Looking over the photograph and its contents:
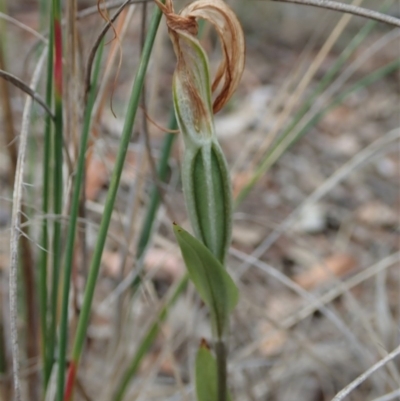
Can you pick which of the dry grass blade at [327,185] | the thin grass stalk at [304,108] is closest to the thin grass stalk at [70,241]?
the thin grass stalk at [304,108]

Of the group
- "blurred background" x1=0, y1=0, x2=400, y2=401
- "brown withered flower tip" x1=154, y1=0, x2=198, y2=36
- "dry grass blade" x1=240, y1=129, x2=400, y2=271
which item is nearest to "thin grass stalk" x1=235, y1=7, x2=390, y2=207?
"blurred background" x1=0, y1=0, x2=400, y2=401

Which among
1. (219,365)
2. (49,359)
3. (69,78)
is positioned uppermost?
(69,78)

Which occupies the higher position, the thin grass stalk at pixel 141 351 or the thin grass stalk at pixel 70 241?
the thin grass stalk at pixel 70 241

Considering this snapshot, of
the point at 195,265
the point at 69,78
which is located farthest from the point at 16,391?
the point at 69,78

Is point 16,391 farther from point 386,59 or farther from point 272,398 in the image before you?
point 386,59

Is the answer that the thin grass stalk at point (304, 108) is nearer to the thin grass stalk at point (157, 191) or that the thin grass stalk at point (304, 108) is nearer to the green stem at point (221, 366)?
the thin grass stalk at point (157, 191)

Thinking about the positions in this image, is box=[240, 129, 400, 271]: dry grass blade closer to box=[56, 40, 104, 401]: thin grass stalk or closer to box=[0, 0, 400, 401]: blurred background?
box=[0, 0, 400, 401]: blurred background

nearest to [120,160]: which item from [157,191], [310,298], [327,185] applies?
[157,191]
